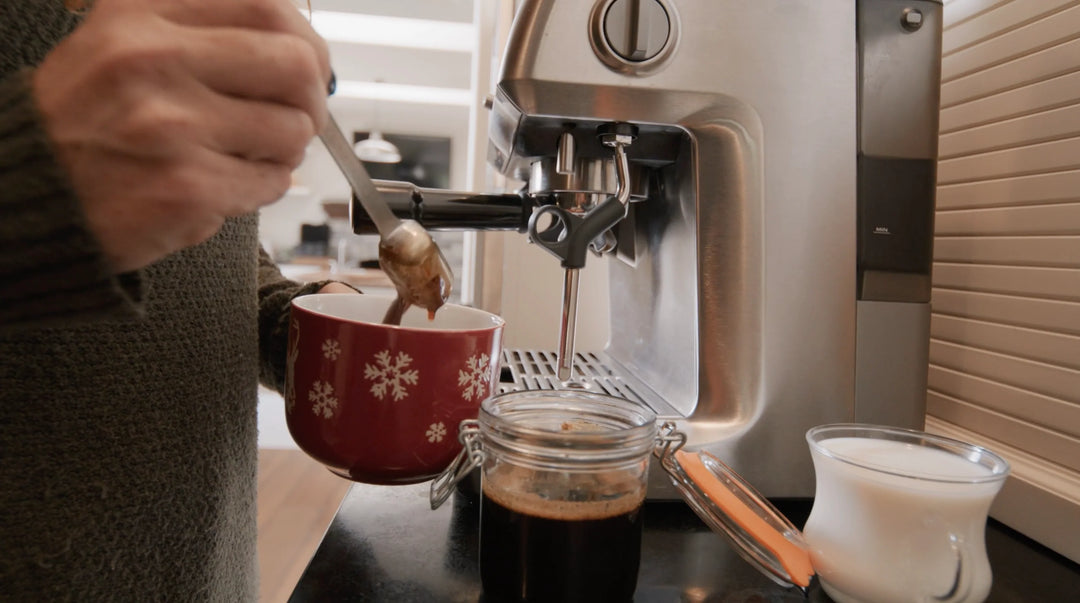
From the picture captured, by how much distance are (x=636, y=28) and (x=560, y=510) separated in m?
0.31

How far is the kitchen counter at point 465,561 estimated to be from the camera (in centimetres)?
35

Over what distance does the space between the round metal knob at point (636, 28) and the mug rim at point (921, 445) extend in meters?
0.27

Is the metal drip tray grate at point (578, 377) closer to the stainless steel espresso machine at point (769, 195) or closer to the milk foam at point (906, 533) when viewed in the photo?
the stainless steel espresso machine at point (769, 195)

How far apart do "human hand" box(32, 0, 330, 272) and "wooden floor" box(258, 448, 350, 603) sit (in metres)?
1.29

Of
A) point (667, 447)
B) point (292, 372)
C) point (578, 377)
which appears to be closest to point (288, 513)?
point (578, 377)

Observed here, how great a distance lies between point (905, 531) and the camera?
33 centimetres

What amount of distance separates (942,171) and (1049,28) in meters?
0.15

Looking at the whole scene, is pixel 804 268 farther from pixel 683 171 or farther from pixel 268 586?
pixel 268 586

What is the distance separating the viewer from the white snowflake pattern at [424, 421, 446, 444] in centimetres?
37

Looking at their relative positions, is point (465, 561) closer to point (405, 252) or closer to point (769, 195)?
point (405, 252)

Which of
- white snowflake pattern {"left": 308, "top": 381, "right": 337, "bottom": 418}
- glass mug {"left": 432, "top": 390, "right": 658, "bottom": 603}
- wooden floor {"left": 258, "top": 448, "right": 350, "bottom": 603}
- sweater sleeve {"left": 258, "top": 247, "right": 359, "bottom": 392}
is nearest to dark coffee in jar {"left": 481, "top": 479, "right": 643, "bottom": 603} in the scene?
glass mug {"left": 432, "top": 390, "right": 658, "bottom": 603}

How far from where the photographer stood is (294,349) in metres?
0.40

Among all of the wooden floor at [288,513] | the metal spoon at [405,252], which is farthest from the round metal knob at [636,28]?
the wooden floor at [288,513]

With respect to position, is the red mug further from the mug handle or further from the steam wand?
the mug handle
